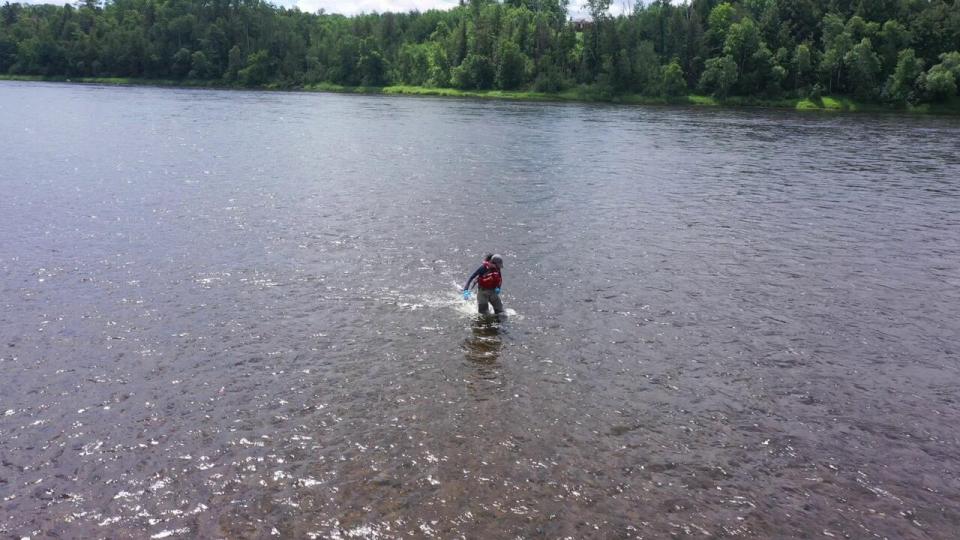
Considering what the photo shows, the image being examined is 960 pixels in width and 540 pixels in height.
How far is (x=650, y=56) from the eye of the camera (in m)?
154

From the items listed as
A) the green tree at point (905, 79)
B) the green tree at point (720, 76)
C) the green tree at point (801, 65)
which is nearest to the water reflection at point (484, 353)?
the green tree at point (720, 76)

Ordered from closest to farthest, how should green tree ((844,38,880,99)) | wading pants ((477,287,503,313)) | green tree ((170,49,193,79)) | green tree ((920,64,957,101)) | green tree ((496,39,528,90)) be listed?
wading pants ((477,287,503,313))
green tree ((920,64,957,101))
green tree ((844,38,880,99))
green tree ((496,39,528,90))
green tree ((170,49,193,79))

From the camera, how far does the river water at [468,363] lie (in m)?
12.8

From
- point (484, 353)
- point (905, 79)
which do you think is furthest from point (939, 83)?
point (484, 353)

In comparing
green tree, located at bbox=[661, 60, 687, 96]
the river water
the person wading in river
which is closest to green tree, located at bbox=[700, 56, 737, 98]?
green tree, located at bbox=[661, 60, 687, 96]

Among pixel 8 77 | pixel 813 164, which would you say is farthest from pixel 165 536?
pixel 8 77

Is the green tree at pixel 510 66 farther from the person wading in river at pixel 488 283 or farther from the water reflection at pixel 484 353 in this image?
the water reflection at pixel 484 353

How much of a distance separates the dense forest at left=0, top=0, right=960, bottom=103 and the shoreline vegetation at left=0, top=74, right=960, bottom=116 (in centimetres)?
214

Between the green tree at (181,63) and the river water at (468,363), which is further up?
the green tree at (181,63)

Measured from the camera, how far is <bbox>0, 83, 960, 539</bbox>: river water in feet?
41.8

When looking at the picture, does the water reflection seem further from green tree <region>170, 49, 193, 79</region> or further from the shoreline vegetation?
green tree <region>170, 49, 193, 79</region>

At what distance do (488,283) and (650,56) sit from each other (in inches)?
5764

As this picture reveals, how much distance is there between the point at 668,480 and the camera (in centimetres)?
1361

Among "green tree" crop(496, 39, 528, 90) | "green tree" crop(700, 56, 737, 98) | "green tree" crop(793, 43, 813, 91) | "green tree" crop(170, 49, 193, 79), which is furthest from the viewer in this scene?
"green tree" crop(170, 49, 193, 79)
